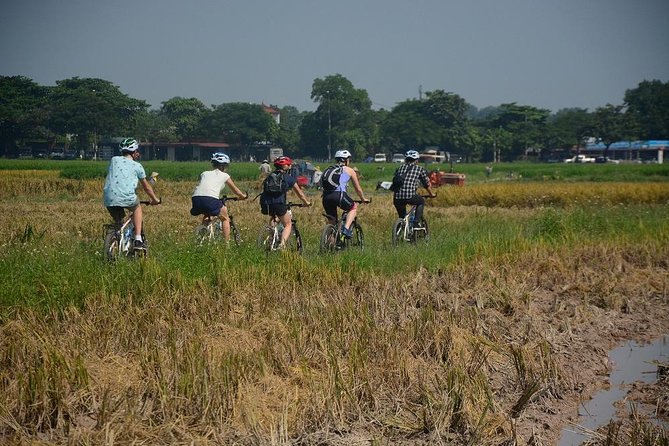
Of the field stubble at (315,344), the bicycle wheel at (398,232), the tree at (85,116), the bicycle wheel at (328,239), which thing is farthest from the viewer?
the tree at (85,116)

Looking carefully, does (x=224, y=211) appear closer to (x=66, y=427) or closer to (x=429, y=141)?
(x=66, y=427)

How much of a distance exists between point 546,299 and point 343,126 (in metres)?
90.5

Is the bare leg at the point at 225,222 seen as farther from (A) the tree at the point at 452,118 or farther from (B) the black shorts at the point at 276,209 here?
(A) the tree at the point at 452,118

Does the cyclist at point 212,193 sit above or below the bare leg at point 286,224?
above

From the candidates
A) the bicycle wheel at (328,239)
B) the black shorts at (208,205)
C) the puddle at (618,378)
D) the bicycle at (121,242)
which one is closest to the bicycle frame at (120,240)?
the bicycle at (121,242)

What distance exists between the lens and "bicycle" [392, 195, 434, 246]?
42.1ft

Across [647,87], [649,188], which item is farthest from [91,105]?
[647,87]

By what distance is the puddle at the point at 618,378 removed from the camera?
5.42 m

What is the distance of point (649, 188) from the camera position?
26.3 meters

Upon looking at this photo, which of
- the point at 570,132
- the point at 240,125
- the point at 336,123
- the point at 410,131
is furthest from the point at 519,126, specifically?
the point at 240,125

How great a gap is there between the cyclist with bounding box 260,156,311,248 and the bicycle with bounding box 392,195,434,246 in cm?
242

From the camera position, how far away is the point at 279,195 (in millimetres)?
10867

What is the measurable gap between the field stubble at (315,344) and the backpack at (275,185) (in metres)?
1.06

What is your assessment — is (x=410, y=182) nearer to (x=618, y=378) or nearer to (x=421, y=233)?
(x=421, y=233)
